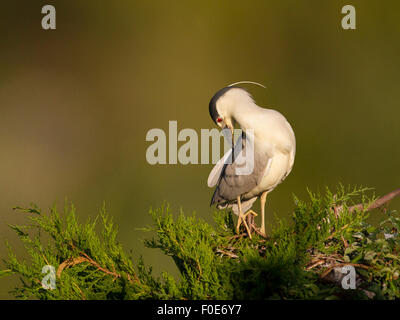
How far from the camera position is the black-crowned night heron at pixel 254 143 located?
1755 mm

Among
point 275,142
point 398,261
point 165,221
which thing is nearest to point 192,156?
point 275,142

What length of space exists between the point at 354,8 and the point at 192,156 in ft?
5.67

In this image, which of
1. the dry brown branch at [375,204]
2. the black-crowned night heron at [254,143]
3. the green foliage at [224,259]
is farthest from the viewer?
the black-crowned night heron at [254,143]

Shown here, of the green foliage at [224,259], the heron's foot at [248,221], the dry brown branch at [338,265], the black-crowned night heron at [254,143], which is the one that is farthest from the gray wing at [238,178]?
the dry brown branch at [338,265]

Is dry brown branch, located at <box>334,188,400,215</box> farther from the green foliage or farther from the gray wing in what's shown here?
the gray wing

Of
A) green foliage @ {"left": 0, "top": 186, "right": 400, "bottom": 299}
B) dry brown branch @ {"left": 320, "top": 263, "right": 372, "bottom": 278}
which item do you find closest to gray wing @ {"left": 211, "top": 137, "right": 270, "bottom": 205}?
green foliage @ {"left": 0, "top": 186, "right": 400, "bottom": 299}

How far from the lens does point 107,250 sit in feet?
4.58

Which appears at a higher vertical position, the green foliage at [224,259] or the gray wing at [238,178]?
the gray wing at [238,178]

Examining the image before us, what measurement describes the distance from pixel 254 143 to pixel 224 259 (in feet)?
1.80

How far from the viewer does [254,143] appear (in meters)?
1.79

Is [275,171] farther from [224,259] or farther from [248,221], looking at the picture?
[224,259]

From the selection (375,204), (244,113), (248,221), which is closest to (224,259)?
(248,221)

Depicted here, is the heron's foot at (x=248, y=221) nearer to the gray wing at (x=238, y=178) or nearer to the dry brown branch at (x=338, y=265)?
the gray wing at (x=238, y=178)
